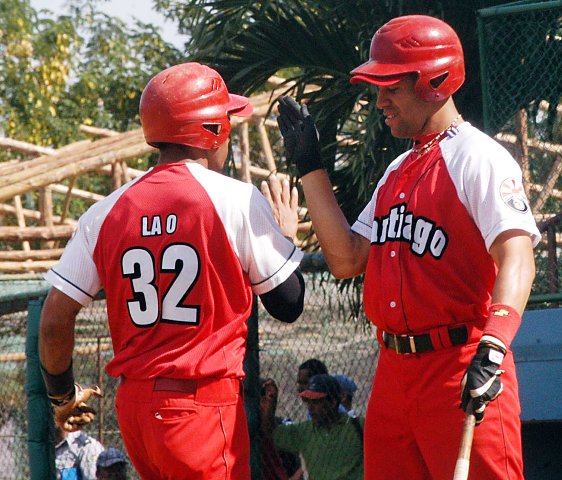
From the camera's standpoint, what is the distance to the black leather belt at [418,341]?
374cm

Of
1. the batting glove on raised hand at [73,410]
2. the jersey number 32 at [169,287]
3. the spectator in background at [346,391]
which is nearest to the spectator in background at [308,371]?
the spectator in background at [346,391]

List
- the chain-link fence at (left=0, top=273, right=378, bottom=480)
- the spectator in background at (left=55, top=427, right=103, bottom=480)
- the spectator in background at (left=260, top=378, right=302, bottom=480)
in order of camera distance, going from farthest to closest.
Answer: the spectator in background at (left=55, top=427, right=103, bottom=480), the chain-link fence at (left=0, top=273, right=378, bottom=480), the spectator in background at (left=260, top=378, right=302, bottom=480)

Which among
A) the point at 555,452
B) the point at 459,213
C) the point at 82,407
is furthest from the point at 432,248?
the point at 555,452

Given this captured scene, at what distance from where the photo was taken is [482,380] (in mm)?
3391

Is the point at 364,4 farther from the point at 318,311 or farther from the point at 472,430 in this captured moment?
the point at 472,430

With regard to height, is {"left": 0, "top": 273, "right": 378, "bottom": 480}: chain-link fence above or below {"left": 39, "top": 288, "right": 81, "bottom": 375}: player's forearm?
below

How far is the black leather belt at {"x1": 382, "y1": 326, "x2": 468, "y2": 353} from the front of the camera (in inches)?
147

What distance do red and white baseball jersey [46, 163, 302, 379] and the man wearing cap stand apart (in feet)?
6.51

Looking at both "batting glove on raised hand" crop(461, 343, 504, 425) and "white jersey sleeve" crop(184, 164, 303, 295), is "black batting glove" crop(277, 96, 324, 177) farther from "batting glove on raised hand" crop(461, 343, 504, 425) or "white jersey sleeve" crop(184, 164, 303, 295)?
"batting glove on raised hand" crop(461, 343, 504, 425)

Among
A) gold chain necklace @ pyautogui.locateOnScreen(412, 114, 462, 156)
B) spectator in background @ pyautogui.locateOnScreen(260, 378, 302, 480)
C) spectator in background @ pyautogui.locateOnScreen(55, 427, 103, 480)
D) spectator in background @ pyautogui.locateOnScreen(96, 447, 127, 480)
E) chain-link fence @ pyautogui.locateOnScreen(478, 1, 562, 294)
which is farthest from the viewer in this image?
spectator in background @ pyautogui.locateOnScreen(55, 427, 103, 480)

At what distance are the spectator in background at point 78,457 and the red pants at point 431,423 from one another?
10.7 feet

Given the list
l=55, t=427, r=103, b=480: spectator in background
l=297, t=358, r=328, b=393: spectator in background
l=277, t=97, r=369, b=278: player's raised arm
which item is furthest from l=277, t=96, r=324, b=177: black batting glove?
l=55, t=427, r=103, b=480: spectator in background

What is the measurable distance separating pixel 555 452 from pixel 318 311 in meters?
1.87

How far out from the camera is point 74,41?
18656 mm
